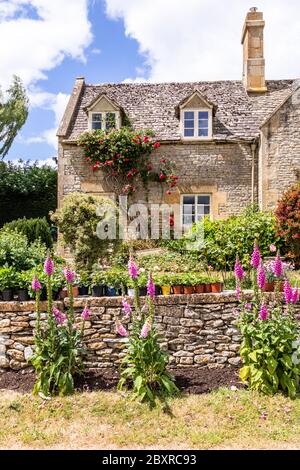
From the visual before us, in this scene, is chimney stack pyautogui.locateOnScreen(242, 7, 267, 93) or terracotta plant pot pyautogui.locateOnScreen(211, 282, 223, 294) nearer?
terracotta plant pot pyautogui.locateOnScreen(211, 282, 223, 294)

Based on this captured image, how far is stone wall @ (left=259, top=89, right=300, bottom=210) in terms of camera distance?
14094 mm

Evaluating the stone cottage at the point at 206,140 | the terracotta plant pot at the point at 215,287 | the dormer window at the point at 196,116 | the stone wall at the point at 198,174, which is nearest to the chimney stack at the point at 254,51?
the stone cottage at the point at 206,140

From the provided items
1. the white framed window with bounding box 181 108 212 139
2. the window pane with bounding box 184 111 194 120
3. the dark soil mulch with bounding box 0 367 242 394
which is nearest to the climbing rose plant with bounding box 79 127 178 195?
the white framed window with bounding box 181 108 212 139

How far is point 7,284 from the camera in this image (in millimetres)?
6328

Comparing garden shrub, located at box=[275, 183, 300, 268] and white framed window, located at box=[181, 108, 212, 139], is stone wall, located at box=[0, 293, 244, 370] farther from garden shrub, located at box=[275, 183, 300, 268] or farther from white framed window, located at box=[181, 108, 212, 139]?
white framed window, located at box=[181, 108, 212, 139]

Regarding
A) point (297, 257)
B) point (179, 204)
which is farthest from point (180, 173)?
point (297, 257)

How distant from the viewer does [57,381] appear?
5316 mm

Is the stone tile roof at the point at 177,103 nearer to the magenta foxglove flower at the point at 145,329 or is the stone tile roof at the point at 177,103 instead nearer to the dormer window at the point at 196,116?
the dormer window at the point at 196,116

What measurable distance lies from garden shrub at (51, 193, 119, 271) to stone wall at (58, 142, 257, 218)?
18.1 ft

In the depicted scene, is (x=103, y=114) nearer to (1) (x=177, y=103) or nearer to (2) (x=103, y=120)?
(2) (x=103, y=120)

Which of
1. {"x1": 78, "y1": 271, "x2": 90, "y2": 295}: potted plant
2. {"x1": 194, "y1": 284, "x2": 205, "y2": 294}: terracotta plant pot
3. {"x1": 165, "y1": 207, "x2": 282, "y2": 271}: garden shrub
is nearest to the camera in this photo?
{"x1": 194, "y1": 284, "x2": 205, "y2": 294}: terracotta plant pot

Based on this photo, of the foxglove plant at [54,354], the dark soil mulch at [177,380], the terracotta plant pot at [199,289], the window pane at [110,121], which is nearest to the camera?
the foxglove plant at [54,354]

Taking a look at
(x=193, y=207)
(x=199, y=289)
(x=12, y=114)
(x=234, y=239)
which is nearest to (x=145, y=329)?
(x=199, y=289)

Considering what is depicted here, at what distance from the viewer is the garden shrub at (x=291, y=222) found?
1101 cm
